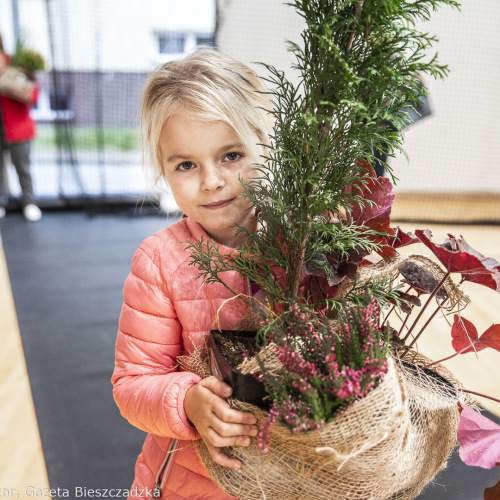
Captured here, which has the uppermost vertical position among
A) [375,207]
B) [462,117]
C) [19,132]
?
[375,207]

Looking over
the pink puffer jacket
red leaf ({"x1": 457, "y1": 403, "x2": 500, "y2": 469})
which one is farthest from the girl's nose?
red leaf ({"x1": 457, "y1": 403, "x2": 500, "y2": 469})

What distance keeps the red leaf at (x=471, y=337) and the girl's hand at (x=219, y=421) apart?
0.32m

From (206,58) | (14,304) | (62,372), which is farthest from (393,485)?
(14,304)

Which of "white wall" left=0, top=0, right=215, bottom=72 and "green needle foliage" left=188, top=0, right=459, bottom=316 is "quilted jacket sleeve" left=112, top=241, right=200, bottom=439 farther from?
"white wall" left=0, top=0, right=215, bottom=72

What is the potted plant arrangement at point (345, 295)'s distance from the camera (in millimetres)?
549

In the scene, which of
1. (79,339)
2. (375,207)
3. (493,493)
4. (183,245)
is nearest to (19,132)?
(79,339)

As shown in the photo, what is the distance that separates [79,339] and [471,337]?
2.67 meters

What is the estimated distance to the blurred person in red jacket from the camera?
486 centimetres

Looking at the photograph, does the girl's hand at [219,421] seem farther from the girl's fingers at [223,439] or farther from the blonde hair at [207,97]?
the blonde hair at [207,97]

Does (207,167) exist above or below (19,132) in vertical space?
above

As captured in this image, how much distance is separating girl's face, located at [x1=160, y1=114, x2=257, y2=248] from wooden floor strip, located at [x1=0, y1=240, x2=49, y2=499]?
1527 mm

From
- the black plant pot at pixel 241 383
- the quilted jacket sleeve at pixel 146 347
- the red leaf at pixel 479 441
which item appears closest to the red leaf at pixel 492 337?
the red leaf at pixel 479 441

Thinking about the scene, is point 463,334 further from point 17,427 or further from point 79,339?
point 79,339

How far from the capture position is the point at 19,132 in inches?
199
